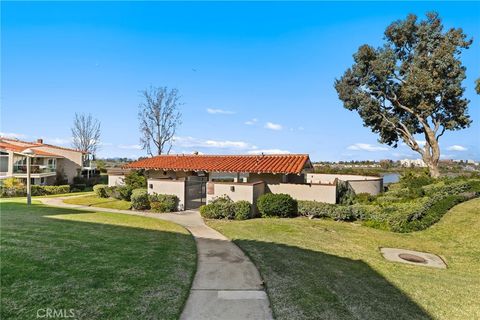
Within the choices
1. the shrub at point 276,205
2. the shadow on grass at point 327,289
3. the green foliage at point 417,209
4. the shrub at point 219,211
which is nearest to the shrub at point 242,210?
the shrub at point 219,211

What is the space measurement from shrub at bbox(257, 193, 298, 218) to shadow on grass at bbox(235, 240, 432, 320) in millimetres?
7262

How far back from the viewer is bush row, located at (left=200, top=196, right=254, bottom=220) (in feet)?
54.5

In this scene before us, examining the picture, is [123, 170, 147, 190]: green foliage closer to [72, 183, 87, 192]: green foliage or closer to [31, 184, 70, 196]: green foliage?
[31, 184, 70, 196]: green foliage

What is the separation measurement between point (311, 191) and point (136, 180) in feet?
50.6

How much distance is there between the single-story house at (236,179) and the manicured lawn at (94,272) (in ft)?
25.0

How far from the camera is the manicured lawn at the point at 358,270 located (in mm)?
5871

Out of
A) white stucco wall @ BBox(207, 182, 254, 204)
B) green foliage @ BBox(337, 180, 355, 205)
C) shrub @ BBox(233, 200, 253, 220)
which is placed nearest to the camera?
shrub @ BBox(233, 200, 253, 220)

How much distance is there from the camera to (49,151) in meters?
39.5

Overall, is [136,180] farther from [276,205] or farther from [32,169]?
[32,169]

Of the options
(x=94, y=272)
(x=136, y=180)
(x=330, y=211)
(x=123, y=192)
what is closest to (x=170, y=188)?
(x=136, y=180)

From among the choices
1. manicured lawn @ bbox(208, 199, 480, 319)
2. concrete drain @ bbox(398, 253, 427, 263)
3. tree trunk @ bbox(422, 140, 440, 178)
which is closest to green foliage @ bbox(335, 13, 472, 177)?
tree trunk @ bbox(422, 140, 440, 178)

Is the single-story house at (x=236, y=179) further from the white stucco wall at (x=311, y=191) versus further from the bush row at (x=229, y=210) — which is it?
A: the bush row at (x=229, y=210)

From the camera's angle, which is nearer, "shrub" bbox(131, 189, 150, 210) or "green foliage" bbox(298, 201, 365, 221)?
"green foliage" bbox(298, 201, 365, 221)

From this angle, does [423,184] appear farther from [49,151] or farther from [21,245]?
[49,151]
